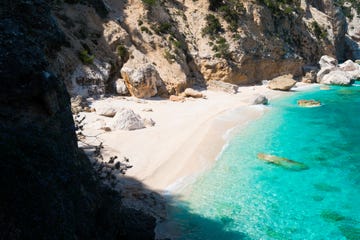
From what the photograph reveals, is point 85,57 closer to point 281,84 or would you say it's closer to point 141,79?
point 141,79

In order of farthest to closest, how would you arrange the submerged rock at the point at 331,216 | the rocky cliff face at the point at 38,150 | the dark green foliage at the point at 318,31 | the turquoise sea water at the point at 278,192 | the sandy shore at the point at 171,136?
the dark green foliage at the point at 318,31 < the sandy shore at the point at 171,136 < the submerged rock at the point at 331,216 < the turquoise sea water at the point at 278,192 < the rocky cliff face at the point at 38,150

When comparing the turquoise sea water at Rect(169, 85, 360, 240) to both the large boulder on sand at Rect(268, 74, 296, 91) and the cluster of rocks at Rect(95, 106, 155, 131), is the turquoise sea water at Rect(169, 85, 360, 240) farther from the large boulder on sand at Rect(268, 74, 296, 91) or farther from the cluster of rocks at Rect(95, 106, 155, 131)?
the large boulder on sand at Rect(268, 74, 296, 91)

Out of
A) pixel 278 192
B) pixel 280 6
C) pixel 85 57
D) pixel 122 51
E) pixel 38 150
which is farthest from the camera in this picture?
pixel 280 6

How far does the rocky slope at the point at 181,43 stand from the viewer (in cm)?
3036

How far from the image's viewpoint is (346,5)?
101312mm

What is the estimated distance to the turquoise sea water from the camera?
1240cm

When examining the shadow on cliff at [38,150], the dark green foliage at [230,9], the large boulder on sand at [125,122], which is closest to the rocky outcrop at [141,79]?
the large boulder on sand at [125,122]

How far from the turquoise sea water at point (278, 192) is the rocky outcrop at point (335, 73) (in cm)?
2859

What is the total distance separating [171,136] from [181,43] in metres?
21.9

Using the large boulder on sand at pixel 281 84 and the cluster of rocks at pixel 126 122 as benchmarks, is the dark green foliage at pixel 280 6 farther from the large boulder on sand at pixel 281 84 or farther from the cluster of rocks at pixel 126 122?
the cluster of rocks at pixel 126 122

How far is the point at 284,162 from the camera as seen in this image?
18.7m

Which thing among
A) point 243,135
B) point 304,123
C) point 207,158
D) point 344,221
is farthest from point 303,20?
point 344,221

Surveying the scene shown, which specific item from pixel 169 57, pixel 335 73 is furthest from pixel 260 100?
pixel 335 73

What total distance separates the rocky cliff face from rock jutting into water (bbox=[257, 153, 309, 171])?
12436 millimetres
